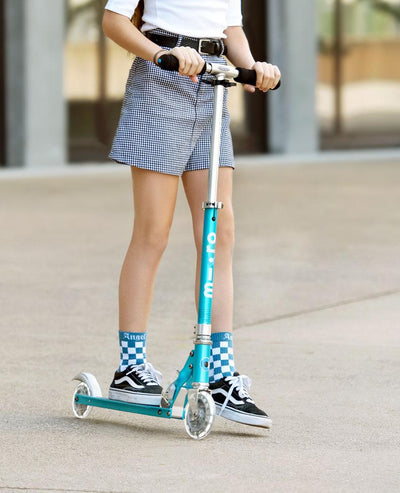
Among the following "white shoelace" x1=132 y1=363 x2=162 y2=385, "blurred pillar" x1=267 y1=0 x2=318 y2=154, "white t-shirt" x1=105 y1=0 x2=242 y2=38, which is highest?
"blurred pillar" x1=267 y1=0 x2=318 y2=154

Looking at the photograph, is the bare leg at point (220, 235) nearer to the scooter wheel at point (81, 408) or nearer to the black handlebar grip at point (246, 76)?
the black handlebar grip at point (246, 76)

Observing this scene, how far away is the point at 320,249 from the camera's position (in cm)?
825

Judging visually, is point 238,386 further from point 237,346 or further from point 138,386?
point 237,346

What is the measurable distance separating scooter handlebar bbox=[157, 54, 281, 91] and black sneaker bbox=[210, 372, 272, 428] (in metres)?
0.96

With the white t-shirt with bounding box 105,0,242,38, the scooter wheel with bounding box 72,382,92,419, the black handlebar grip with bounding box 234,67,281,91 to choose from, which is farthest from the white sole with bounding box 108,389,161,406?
the white t-shirt with bounding box 105,0,242,38

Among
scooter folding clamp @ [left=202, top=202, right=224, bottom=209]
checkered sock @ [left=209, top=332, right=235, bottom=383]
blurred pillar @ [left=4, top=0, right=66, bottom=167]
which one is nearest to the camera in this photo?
scooter folding clamp @ [left=202, top=202, right=224, bottom=209]

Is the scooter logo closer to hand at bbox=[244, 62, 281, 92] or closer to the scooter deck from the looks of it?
the scooter deck

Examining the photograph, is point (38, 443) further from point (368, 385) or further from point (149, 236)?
point (368, 385)

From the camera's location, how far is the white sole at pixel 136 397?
408 cm

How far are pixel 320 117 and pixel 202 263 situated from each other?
517 inches

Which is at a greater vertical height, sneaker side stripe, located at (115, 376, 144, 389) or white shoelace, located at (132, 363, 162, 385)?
white shoelace, located at (132, 363, 162, 385)

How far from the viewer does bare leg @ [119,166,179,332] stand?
13.5 ft

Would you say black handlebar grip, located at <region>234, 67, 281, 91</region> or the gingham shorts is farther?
the gingham shorts

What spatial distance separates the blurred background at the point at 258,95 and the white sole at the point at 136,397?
32.8 feet
